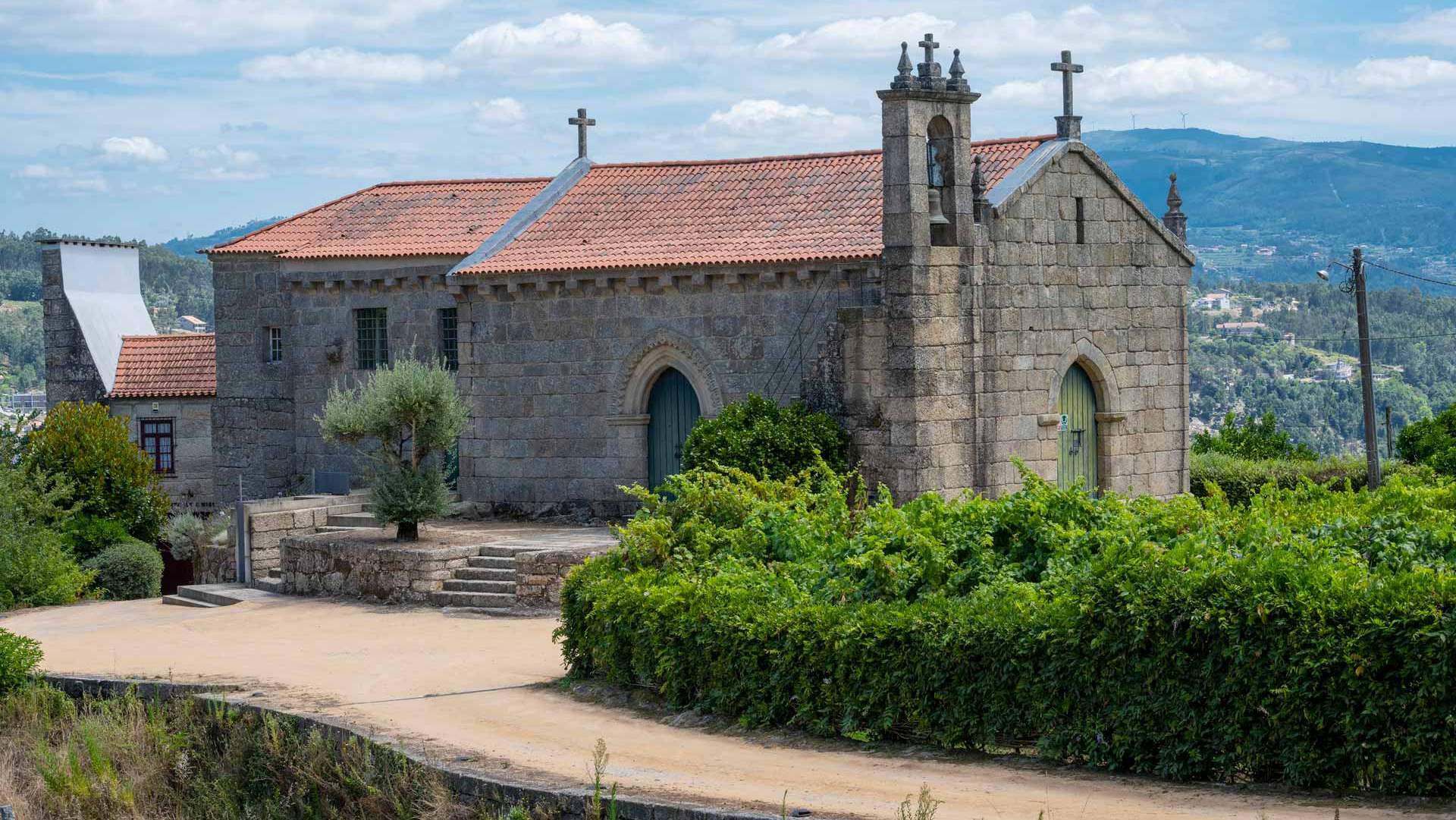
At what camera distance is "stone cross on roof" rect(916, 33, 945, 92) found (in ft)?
75.4

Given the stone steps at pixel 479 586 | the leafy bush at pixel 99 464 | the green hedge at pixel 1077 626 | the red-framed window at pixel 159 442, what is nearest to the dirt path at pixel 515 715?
the green hedge at pixel 1077 626

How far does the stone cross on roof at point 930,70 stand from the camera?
22984 mm

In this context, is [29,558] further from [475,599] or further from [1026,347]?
[1026,347]

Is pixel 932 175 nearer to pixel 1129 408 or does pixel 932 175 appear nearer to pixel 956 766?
pixel 1129 408

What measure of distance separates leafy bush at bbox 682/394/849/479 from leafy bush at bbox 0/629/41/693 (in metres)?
8.21

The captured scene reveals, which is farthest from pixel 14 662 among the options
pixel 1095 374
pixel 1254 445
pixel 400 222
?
pixel 1254 445

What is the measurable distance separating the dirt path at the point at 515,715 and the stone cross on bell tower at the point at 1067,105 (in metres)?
10.4

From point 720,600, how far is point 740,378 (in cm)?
1153

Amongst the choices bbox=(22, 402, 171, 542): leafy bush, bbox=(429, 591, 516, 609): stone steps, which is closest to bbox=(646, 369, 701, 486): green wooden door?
bbox=(429, 591, 516, 609): stone steps

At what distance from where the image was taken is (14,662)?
1791 cm

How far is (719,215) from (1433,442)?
674 inches

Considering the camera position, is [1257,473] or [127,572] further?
[1257,473]

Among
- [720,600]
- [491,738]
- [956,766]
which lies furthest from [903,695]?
[491,738]

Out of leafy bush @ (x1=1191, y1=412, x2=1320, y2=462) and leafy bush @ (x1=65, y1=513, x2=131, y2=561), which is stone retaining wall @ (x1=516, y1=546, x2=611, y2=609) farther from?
leafy bush @ (x1=1191, y1=412, x2=1320, y2=462)
